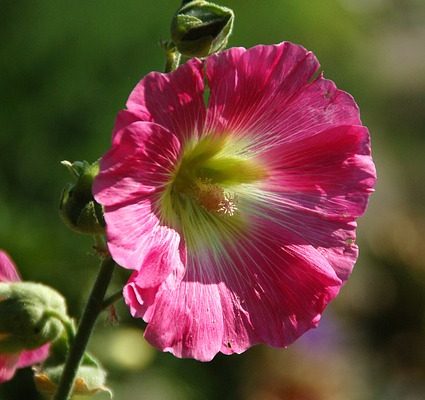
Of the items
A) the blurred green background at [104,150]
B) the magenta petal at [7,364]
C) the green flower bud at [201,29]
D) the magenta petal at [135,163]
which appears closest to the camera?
the magenta petal at [135,163]

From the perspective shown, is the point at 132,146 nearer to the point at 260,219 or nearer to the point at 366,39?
the point at 260,219

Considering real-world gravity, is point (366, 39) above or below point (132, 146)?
below

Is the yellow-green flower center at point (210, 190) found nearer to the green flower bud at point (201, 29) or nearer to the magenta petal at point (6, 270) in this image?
the green flower bud at point (201, 29)

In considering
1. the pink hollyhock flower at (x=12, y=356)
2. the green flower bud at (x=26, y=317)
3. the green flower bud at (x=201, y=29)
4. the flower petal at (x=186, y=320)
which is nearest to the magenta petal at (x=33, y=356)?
the pink hollyhock flower at (x=12, y=356)

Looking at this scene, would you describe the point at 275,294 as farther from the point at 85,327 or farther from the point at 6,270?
the point at 6,270

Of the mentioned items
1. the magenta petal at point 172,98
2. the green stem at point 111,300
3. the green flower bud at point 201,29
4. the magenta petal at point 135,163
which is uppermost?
the green flower bud at point 201,29

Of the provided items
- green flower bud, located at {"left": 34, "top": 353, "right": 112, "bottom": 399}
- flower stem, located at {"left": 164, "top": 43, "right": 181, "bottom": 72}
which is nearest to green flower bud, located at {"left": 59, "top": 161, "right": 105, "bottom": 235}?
flower stem, located at {"left": 164, "top": 43, "right": 181, "bottom": 72}

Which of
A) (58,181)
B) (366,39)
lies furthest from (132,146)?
(366,39)

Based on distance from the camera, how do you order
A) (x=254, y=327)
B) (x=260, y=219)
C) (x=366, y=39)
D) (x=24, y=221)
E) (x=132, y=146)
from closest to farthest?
(x=132, y=146), (x=254, y=327), (x=260, y=219), (x=24, y=221), (x=366, y=39)
